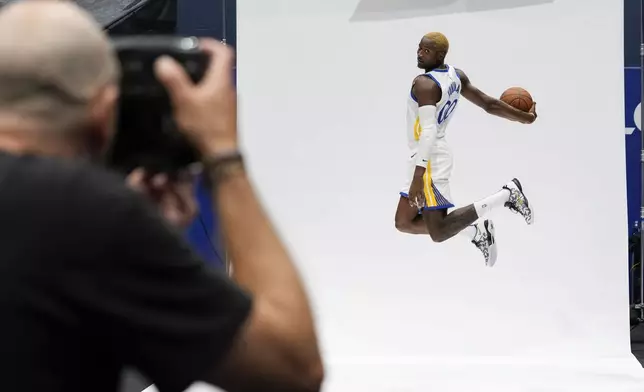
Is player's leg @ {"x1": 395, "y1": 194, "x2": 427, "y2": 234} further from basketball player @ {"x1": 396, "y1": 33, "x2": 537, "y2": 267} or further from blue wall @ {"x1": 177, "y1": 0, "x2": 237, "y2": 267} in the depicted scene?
blue wall @ {"x1": 177, "y1": 0, "x2": 237, "y2": 267}

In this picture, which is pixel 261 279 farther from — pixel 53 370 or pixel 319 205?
pixel 319 205

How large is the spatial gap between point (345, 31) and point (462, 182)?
125 cm

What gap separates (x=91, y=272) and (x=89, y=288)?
1cm

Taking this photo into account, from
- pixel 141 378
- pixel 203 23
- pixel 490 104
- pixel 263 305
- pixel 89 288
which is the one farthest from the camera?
pixel 203 23

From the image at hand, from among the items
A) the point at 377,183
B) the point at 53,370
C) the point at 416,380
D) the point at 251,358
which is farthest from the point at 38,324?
the point at 377,183

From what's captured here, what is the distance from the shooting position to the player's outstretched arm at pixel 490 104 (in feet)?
17.6

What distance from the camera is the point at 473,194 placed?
5438 millimetres

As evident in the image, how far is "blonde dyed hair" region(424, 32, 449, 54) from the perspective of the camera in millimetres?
5395

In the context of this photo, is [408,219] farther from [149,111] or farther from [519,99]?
[149,111]

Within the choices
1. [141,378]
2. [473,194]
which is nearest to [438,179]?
[473,194]

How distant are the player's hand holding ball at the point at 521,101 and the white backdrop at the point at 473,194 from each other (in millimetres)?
87

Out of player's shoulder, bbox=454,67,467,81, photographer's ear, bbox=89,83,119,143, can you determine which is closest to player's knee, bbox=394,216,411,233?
player's shoulder, bbox=454,67,467,81

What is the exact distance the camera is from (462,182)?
5.44 meters

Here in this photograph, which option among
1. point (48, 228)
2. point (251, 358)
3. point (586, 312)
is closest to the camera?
point (48, 228)
